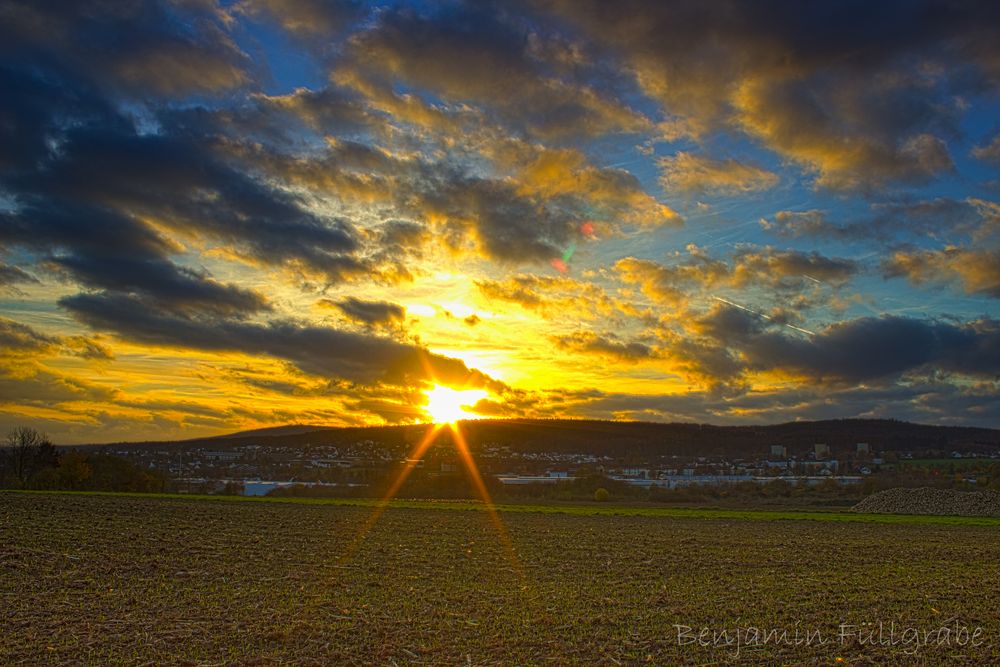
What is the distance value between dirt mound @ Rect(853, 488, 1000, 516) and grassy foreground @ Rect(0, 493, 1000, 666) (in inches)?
1221

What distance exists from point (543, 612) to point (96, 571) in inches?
538

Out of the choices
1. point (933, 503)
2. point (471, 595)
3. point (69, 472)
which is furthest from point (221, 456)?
Result: point (471, 595)

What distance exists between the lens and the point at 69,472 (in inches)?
3044

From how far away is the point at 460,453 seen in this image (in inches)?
5625

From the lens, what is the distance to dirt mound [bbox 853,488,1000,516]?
2532 inches

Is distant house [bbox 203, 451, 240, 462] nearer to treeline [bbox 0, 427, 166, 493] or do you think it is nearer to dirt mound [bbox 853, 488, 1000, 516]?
treeline [bbox 0, 427, 166, 493]

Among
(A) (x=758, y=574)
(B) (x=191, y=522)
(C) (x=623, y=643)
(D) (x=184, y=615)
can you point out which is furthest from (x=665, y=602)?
(B) (x=191, y=522)

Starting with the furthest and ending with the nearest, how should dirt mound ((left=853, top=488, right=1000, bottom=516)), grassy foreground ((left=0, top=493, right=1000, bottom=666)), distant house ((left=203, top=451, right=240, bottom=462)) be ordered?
distant house ((left=203, top=451, right=240, bottom=462)) < dirt mound ((left=853, top=488, right=1000, bottom=516)) < grassy foreground ((left=0, top=493, right=1000, bottom=666))

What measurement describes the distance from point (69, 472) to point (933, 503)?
81922mm

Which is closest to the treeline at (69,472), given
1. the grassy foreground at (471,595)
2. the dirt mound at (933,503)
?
the grassy foreground at (471,595)

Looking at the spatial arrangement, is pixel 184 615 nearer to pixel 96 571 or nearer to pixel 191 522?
pixel 96 571

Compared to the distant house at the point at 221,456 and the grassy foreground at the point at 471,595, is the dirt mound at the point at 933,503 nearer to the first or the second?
the grassy foreground at the point at 471,595

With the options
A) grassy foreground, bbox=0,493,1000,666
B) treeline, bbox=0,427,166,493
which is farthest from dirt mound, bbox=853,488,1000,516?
treeline, bbox=0,427,166,493

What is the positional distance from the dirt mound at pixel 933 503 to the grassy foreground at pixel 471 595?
31.0 metres
